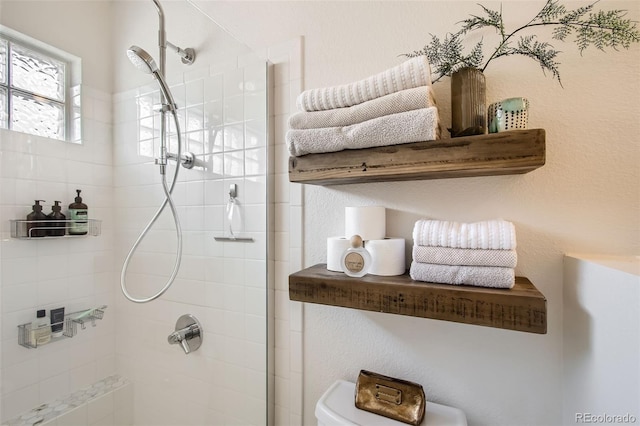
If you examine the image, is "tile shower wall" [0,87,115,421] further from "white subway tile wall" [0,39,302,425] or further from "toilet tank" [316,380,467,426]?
"toilet tank" [316,380,467,426]

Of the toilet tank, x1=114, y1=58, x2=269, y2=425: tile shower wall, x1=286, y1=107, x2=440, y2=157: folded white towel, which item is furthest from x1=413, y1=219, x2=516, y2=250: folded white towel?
x1=114, y1=58, x2=269, y2=425: tile shower wall

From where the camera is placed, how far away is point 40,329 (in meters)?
1.00

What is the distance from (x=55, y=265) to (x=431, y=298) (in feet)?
4.25

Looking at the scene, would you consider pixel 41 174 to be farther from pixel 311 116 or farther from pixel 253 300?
pixel 311 116

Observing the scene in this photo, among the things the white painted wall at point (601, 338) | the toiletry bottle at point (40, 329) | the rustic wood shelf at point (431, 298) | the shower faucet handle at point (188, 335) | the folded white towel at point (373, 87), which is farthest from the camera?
the shower faucet handle at point (188, 335)

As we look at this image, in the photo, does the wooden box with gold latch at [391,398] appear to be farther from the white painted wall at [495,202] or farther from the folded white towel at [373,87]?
the folded white towel at [373,87]

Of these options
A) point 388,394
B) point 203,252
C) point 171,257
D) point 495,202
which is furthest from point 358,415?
point 171,257

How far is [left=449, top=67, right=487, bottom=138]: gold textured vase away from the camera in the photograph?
2.26 ft

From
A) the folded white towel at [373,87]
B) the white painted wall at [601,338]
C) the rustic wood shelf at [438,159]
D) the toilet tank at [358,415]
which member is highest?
the folded white towel at [373,87]

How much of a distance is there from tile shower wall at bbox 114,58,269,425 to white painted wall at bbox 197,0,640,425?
0.23 metres

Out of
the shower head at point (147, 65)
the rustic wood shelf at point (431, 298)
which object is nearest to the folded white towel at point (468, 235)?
the rustic wood shelf at point (431, 298)

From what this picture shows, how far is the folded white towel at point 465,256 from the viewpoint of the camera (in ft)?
2.02

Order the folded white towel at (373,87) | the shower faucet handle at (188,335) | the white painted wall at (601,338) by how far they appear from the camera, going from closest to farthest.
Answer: the white painted wall at (601,338)
the folded white towel at (373,87)
the shower faucet handle at (188,335)

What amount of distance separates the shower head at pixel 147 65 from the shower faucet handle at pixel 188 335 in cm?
89
